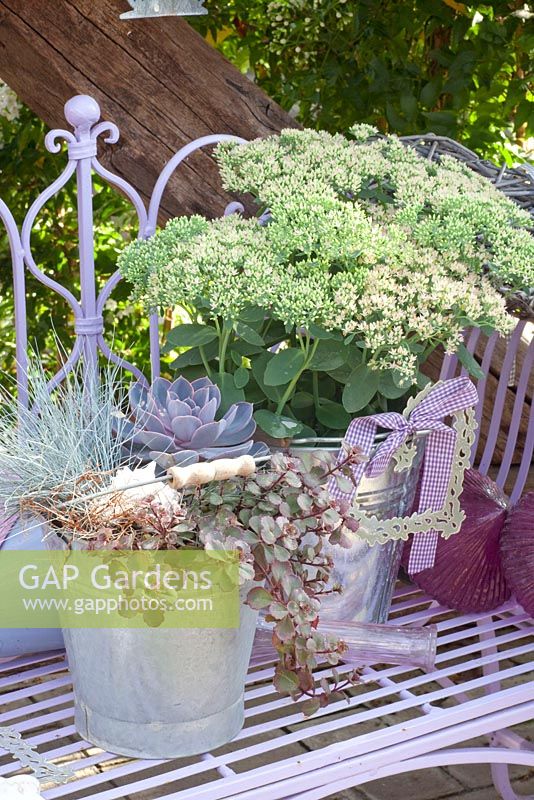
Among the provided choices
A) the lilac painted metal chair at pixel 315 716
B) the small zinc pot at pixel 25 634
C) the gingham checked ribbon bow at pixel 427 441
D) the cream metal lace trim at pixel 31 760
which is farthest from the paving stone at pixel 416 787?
the cream metal lace trim at pixel 31 760

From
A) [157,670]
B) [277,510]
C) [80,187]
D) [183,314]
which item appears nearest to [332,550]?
[277,510]

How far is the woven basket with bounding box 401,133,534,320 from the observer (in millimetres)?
1568

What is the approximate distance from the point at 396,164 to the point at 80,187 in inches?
20.4

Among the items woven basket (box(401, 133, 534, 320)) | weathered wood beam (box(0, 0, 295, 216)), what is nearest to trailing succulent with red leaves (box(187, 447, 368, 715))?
woven basket (box(401, 133, 534, 320))

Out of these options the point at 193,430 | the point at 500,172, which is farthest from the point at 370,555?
the point at 500,172

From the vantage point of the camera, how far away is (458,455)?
1386 mm

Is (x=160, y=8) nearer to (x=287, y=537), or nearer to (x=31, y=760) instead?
(x=287, y=537)

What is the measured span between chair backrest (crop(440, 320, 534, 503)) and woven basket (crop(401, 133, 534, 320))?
0.22m

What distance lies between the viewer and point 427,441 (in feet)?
4.43

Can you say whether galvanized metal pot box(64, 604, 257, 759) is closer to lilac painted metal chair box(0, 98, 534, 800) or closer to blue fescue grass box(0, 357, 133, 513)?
lilac painted metal chair box(0, 98, 534, 800)

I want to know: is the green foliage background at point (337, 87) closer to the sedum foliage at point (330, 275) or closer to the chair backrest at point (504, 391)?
the chair backrest at point (504, 391)

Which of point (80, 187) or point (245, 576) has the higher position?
point (80, 187)

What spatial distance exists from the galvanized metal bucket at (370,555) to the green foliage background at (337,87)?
1.18 metres

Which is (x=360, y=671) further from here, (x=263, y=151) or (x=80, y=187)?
(x=80, y=187)
